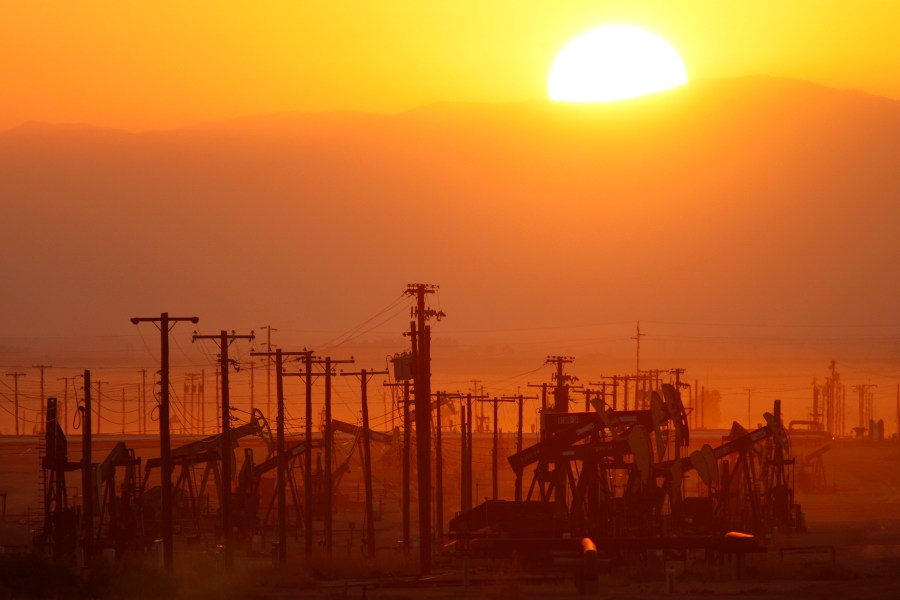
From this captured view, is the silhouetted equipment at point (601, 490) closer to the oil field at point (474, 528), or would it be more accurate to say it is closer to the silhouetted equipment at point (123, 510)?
the oil field at point (474, 528)

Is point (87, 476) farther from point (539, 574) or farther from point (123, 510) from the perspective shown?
point (539, 574)

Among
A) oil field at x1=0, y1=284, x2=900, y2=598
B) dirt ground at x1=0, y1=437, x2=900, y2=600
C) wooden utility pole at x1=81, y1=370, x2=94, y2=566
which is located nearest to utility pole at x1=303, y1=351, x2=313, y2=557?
oil field at x1=0, y1=284, x2=900, y2=598

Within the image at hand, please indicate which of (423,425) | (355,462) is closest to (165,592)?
(423,425)

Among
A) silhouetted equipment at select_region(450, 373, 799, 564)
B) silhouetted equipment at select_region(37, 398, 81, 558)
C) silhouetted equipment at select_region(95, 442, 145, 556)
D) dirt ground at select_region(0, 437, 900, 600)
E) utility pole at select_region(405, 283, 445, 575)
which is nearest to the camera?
dirt ground at select_region(0, 437, 900, 600)

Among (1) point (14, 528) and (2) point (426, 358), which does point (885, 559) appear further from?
(1) point (14, 528)

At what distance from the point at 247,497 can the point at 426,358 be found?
16317mm

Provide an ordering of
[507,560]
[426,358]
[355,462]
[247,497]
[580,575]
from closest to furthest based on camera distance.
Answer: [580,575], [507,560], [426,358], [247,497], [355,462]

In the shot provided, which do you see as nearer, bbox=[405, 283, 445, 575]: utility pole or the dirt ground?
the dirt ground

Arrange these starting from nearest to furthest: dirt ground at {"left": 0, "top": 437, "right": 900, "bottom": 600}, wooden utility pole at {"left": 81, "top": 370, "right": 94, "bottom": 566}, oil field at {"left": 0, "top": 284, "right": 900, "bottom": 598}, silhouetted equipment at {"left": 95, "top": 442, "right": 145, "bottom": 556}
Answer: dirt ground at {"left": 0, "top": 437, "right": 900, "bottom": 600} < oil field at {"left": 0, "top": 284, "right": 900, "bottom": 598} < wooden utility pole at {"left": 81, "top": 370, "right": 94, "bottom": 566} < silhouetted equipment at {"left": 95, "top": 442, "right": 145, "bottom": 556}

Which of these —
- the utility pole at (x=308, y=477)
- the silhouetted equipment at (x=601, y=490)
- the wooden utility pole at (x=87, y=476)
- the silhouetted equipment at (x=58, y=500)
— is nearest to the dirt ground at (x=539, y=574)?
the utility pole at (x=308, y=477)

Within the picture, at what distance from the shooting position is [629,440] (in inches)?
1639

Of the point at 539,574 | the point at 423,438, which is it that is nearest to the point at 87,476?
the point at 423,438

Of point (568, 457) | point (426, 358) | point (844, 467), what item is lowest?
point (844, 467)

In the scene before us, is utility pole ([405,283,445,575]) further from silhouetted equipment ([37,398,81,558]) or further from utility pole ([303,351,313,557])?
silhouetted equipment ([37,398,81,558])
